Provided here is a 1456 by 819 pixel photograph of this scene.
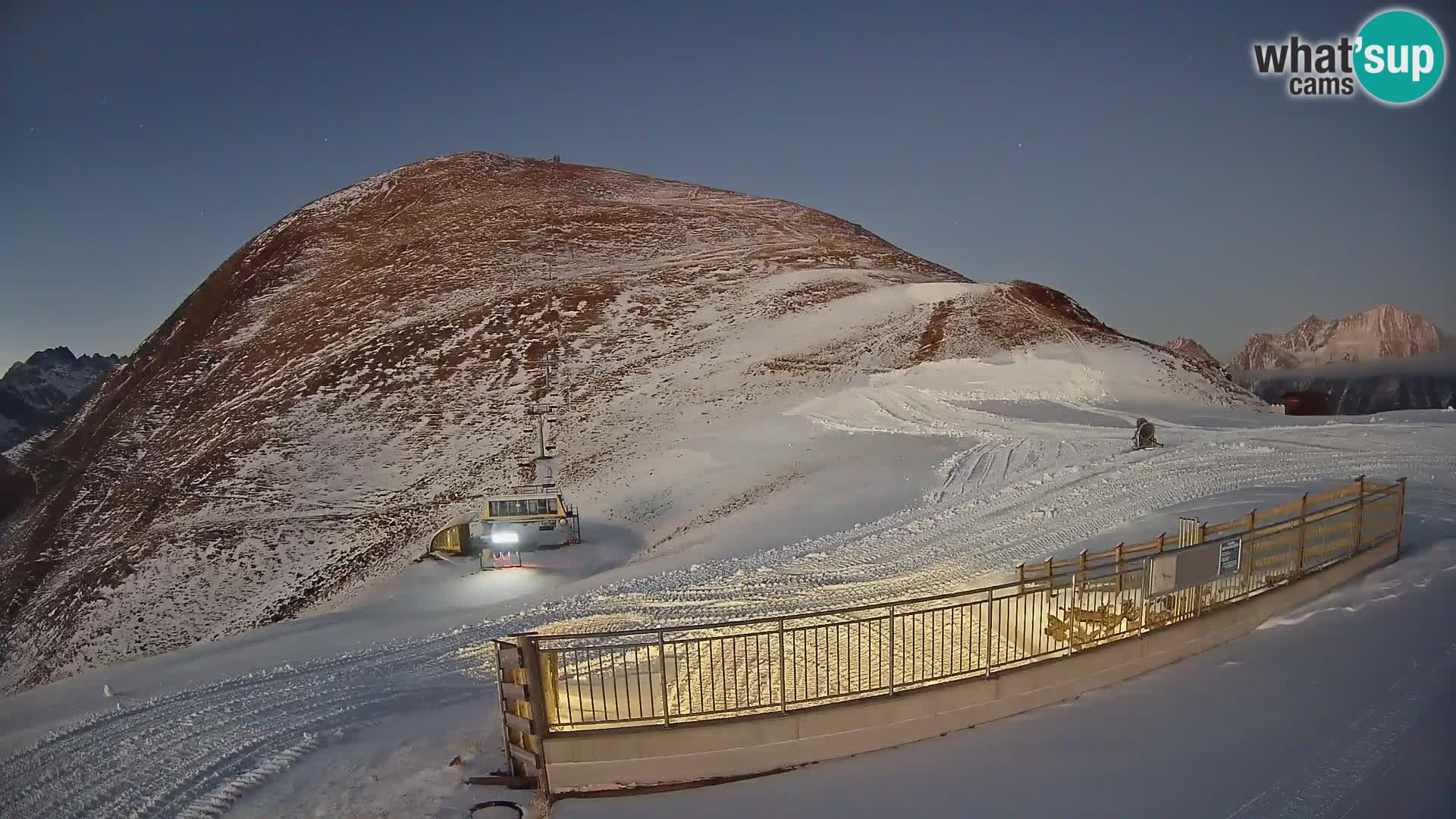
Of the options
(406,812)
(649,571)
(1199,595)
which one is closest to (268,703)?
(406,812)

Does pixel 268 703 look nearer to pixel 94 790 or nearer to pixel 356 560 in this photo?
pixel 94 790

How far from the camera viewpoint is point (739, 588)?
49.3 ft

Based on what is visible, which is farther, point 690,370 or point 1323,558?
point 690,370

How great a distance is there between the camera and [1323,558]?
36.6 ft

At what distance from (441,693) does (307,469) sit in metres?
29.4

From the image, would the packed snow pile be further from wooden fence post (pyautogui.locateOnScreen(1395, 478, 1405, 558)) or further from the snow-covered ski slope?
wooden fence post (pyautogui.locateOnScreen(1395, 478, 1405, 558))

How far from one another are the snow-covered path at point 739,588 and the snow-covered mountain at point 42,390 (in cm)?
4786

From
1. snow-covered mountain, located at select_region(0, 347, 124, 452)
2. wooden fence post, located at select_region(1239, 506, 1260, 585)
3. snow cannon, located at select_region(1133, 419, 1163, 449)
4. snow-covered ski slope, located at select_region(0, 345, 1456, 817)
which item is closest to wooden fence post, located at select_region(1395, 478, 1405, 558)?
snow-covered ski slope, located at select_region(0, 345, 1456, 817)

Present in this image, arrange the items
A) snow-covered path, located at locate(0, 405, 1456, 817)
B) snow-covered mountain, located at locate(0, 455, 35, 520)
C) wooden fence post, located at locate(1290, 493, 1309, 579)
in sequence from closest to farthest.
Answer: snow-covered path, located at locate(0, 405, 1456, 817) → wooden fence post, located at locate(1290, 493, 1309, 579) → snow-covered mountain, located at locate(0, 455, 35, 520)

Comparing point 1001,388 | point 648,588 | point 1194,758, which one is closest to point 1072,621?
point 1194,758

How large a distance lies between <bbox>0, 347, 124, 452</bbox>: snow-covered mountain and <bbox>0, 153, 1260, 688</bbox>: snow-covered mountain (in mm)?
9414

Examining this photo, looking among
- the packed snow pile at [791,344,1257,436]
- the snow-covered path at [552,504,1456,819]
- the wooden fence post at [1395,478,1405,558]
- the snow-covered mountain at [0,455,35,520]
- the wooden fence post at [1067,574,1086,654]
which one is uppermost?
the packed snow pile at [791,344,1257,436]

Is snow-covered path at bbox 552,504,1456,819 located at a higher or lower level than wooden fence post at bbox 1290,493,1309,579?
lower

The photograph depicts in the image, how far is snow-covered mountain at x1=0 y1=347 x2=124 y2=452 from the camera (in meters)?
58.0
